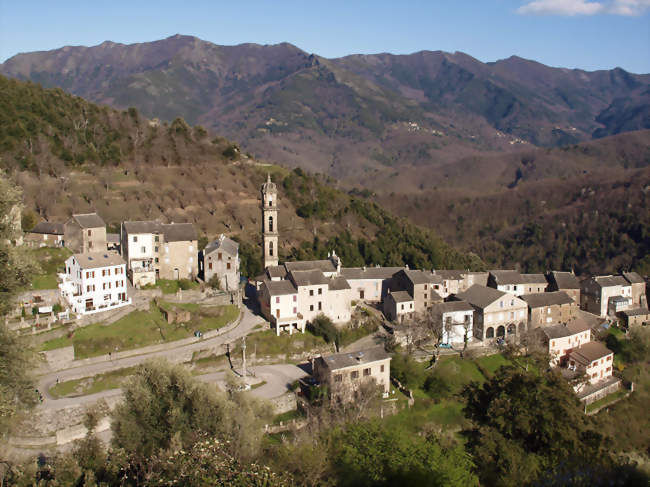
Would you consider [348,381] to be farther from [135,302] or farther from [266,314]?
[135,302]

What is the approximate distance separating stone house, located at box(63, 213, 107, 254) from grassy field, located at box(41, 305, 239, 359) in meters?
9.00

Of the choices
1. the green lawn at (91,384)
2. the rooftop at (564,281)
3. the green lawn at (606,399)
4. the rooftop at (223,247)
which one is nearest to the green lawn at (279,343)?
the green lawn at (91,384)

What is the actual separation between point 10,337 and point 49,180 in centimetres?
5312

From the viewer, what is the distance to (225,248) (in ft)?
157

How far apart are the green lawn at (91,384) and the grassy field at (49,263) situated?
9111 mm

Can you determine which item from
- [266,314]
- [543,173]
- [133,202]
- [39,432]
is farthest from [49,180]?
[543,173]

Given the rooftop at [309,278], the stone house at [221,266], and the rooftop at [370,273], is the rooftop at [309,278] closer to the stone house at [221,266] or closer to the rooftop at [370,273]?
the rooftop at [370,273]

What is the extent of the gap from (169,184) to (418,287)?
4022cm

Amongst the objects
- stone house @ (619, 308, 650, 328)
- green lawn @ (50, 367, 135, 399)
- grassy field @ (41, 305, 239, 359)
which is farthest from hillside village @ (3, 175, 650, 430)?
green lawn @ (50, 367, 135, 399)

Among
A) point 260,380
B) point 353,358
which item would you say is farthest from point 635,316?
point 260,380

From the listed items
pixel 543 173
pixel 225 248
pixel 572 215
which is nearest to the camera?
pixel 225 248

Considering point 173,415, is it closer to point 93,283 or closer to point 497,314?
point 93,283

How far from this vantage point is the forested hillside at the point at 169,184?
205 ft

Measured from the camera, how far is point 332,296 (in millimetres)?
44750
